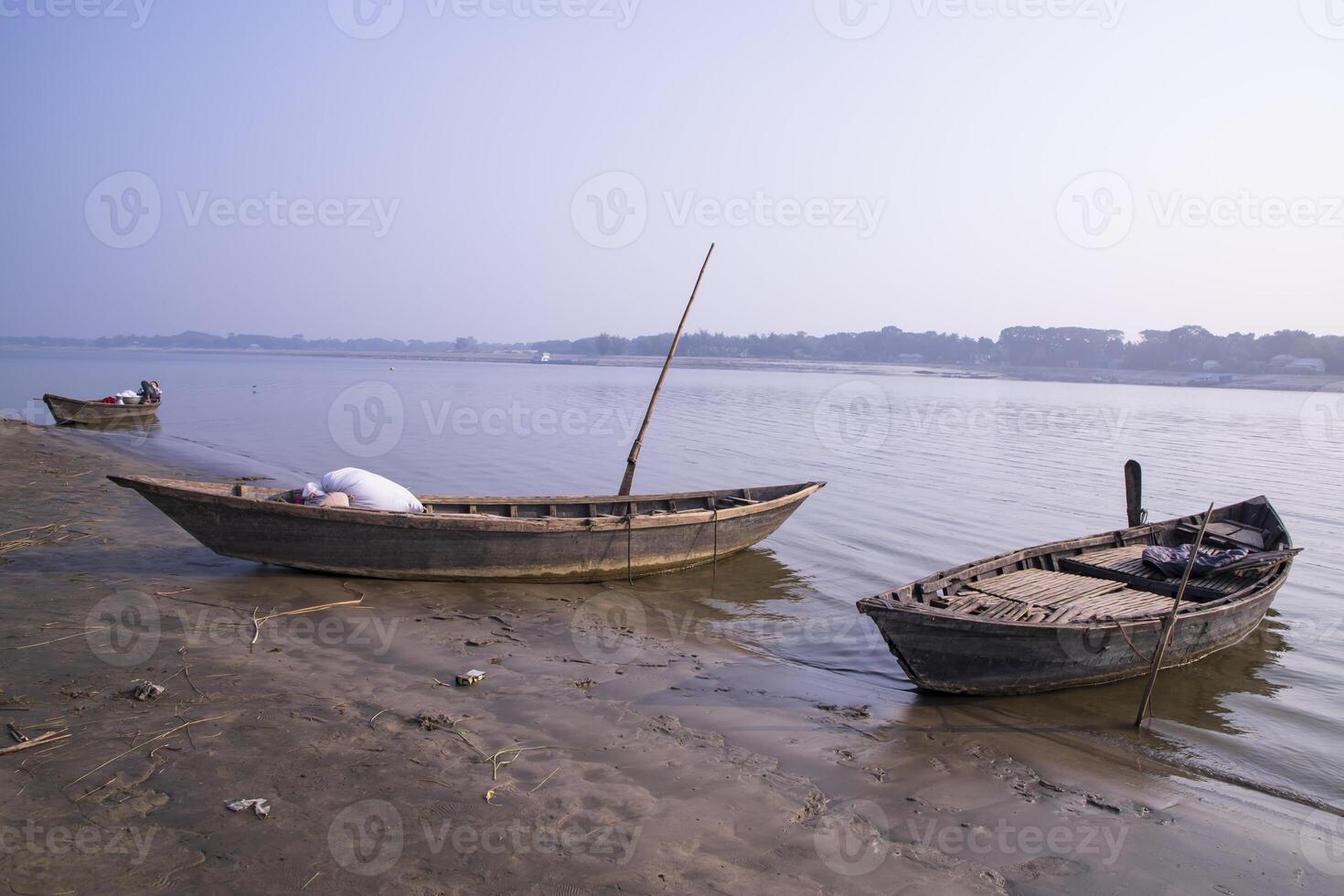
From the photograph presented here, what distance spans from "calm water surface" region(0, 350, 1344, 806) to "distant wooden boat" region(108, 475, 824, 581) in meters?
0.76

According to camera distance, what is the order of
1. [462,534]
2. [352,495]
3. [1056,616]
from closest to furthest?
1. [1056,616]
2. [352,495]
3. [462,534]

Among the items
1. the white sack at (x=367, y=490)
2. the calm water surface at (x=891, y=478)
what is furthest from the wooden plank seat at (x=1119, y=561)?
the white sack at (x=367, y=490)

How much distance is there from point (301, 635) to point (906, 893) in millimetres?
5430

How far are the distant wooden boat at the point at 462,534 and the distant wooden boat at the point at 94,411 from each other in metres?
19.1

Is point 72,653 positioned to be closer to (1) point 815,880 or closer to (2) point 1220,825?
(1) point 815,880

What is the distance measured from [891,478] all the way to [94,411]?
24.3m

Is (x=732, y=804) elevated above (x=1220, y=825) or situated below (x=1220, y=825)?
above

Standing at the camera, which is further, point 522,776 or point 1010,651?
point 1010,651

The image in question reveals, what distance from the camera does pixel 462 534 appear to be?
903 cm

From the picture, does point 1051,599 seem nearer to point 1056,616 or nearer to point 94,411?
point 1056,616

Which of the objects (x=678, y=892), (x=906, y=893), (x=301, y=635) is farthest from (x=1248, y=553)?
(x=301, y=635)

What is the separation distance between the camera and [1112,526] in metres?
15.7

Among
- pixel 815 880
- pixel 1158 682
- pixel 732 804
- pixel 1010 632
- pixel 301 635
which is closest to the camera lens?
pixel 815 880

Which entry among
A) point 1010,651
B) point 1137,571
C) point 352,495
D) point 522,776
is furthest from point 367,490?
point 1137,571
